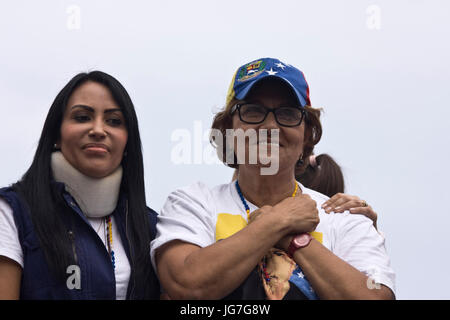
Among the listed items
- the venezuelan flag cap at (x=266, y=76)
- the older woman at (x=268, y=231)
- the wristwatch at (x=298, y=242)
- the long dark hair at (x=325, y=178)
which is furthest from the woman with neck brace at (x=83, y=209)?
the long dark hair at (x=325, y=178)

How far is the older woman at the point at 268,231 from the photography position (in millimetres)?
2580

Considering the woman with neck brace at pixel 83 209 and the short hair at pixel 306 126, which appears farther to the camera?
the short hair at pixel 306 126

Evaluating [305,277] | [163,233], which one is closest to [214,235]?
[163,233]

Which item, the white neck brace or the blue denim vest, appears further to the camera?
the white neck brace

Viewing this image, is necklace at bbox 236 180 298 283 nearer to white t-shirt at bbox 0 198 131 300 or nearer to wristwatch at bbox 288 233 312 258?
wristwatch at bbox 288 233 312 258

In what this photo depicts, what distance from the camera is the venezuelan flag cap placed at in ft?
9.78

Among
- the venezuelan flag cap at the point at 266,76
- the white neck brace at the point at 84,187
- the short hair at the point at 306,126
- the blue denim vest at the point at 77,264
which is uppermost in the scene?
the venezuelan flag cap at the point at 266,76

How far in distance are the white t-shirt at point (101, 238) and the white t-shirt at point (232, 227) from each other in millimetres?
270

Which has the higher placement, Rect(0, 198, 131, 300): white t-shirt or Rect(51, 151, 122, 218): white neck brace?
Rect(51, 151, 122, 218): white neck brace

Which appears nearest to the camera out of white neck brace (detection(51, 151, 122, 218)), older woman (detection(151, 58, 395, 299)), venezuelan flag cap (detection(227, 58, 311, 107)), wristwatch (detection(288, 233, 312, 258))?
older woman (detection(151, 58, 395, 299))

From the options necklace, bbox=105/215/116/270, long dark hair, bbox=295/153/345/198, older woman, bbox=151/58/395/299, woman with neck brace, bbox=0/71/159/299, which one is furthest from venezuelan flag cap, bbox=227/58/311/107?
long dark hair, bbox=295/153/345/198

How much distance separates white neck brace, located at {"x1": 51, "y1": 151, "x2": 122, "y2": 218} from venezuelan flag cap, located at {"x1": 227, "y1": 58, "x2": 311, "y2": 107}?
34.9 inches

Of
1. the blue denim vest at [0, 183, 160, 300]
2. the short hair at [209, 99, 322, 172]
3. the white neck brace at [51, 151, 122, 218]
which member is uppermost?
the short hair at [209, 99, 322, 172]

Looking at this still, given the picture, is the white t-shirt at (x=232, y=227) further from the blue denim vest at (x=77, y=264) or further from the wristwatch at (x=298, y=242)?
the blue denim vest at (x=77, y=264)
